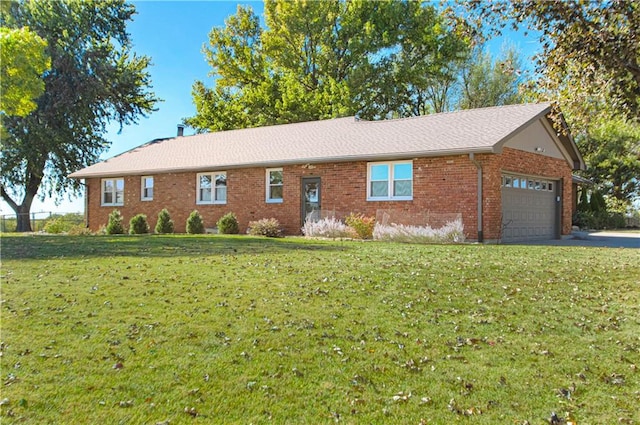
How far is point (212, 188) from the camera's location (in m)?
22.0

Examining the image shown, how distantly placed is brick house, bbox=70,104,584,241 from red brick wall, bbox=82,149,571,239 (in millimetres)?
36

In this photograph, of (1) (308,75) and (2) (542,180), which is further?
(1) (308,75)

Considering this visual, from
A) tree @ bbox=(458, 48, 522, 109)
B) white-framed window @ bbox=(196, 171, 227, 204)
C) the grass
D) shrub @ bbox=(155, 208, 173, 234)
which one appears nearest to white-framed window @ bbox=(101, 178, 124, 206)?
shrub @ bbox=(155, 208, 173, 234)

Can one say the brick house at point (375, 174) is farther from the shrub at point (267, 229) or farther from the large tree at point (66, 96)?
the large tree at point (66, 96)

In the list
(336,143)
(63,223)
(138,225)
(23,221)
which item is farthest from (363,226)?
(23,221)

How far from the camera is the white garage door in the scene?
678 inches

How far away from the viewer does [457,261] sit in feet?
33.8

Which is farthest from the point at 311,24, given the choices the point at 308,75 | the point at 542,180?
the point at 542,180

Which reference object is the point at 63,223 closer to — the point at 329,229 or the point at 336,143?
the point at 336,143

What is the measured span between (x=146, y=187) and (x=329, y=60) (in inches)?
643

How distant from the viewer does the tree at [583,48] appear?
824 cm

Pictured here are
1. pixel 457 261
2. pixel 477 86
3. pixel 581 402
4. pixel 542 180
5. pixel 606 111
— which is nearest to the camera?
pixel 581 402

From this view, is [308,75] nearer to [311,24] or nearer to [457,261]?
[311,24]

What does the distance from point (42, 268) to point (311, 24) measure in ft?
95.7
